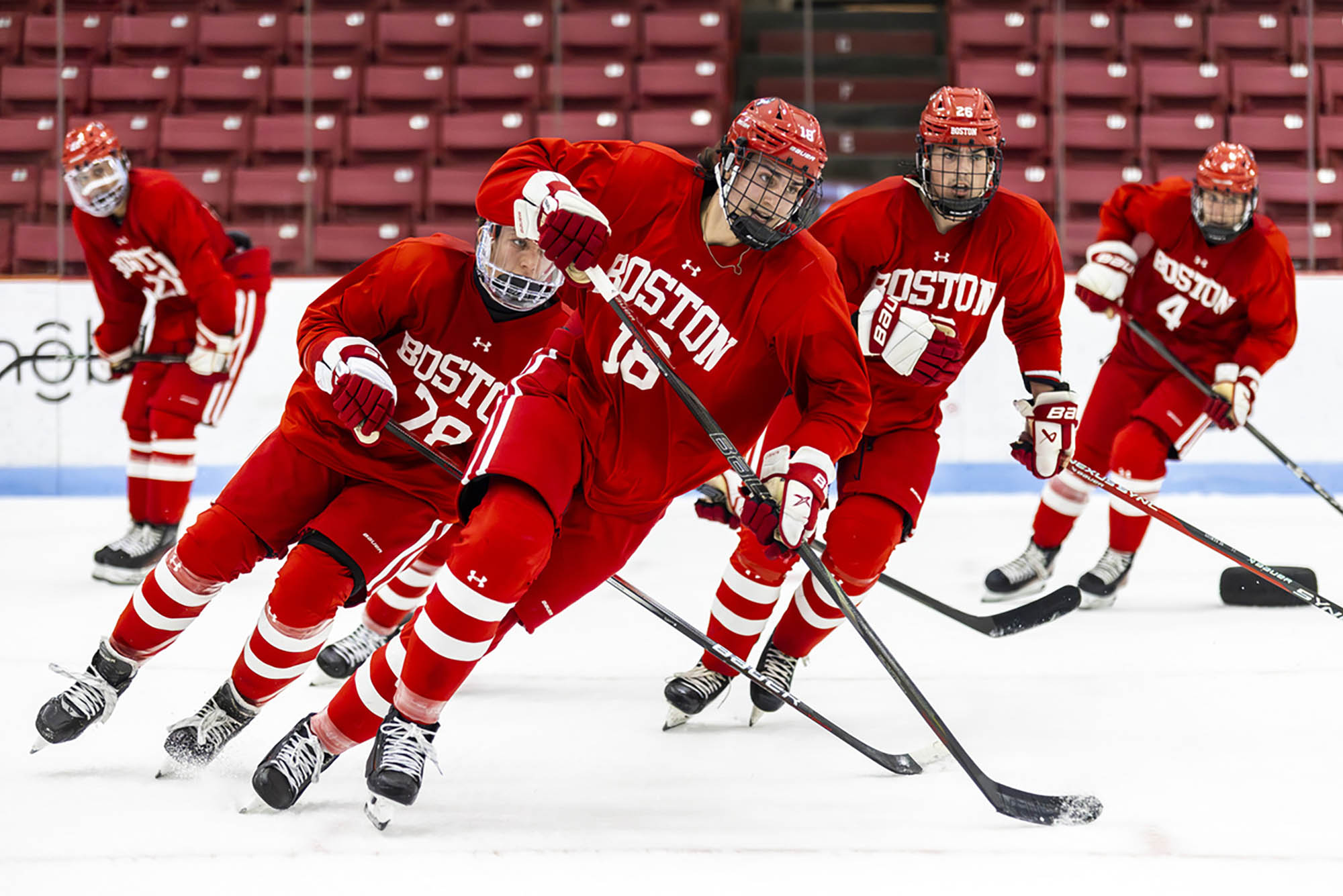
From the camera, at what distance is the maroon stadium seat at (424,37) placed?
6953 mm

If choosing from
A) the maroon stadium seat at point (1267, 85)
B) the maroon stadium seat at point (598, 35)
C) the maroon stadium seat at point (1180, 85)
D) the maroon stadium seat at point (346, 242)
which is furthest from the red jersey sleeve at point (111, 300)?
the maroon stadium seat at point (1267, 85)

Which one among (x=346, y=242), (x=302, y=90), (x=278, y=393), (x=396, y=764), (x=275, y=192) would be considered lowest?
(x=278, y=393)

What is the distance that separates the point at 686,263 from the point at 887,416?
828 millimetres

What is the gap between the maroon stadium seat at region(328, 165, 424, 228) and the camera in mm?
6379

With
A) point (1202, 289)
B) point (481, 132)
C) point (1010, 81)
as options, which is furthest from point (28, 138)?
A: point (1202, 289)

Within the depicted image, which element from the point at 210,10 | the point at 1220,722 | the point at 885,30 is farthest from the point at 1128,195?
the point at 210,10

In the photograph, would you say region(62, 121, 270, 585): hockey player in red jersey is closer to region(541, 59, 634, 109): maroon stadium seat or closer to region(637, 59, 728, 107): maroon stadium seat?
region(541, 59, 634, 109): maroon stadium seat

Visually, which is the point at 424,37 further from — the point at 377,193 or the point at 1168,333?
the point at 1168,333

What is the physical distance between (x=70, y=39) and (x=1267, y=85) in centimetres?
603

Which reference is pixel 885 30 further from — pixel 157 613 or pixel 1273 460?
pixel 157 613

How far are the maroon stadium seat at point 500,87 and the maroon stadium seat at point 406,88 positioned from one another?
10 cm

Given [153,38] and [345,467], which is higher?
[153,38]

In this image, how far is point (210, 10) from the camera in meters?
6.70

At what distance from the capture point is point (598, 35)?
6.95 meters
